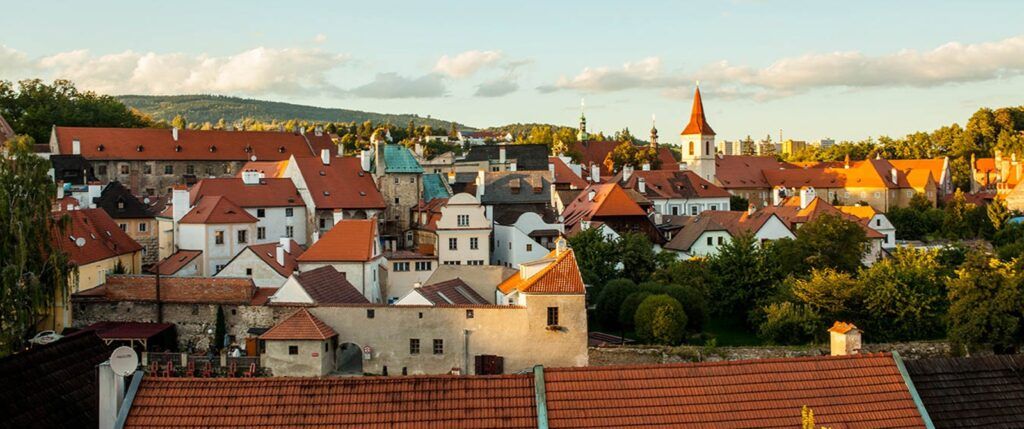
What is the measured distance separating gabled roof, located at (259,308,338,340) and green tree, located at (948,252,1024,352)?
72.1 feet

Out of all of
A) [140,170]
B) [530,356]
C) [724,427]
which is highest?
[140,170]

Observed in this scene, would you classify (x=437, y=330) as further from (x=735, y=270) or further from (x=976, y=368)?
(x=976, y=368)

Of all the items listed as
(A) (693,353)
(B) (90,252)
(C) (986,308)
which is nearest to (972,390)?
(A) (693,353)

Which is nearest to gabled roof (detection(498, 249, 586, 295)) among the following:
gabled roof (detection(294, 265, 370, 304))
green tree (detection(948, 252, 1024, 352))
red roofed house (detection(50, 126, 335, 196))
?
gabled roof (detection(294, 265, 370, 304))

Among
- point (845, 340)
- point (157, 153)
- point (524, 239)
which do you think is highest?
point (157, 153)

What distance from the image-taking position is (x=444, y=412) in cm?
1389

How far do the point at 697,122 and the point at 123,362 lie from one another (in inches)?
3202

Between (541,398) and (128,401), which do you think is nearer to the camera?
(128,401)

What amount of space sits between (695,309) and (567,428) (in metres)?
25.2

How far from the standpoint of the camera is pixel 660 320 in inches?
1393

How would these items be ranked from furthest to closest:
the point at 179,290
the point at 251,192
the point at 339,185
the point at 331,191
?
1. the point at 339,185
2. the point at 331,191
3. the point at 251,192
4. the point at 179,290

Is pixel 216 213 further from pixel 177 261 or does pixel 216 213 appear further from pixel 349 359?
pixel 349 359

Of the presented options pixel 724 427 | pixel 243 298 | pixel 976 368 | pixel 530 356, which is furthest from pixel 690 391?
pixel 243 298

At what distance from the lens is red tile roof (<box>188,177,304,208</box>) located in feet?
154
